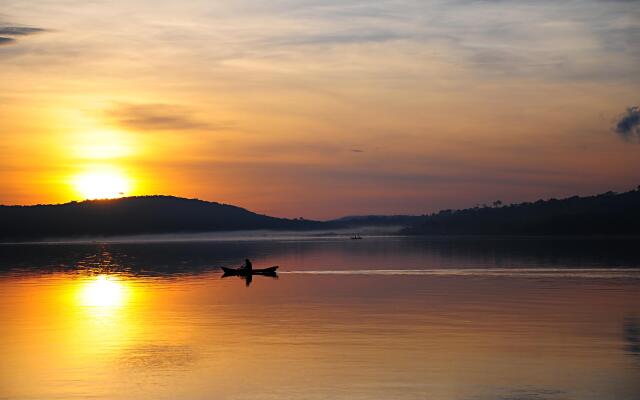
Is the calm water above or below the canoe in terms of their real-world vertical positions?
below

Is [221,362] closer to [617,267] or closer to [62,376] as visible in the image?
[62,376]

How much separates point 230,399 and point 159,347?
14.0m

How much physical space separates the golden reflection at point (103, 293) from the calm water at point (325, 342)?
0.88 ft

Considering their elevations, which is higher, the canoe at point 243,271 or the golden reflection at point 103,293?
the canoe at point 243,271

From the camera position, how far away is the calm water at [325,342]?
35000 mm

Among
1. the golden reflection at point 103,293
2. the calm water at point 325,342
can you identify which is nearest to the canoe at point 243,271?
the golden reflection at point 103,293

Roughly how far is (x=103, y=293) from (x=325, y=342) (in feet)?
144

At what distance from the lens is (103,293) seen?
279 ft

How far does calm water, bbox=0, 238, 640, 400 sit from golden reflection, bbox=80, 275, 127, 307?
267 mm

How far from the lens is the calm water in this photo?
35.0 meters

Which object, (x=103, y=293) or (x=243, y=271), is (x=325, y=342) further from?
(x=243, y=271)

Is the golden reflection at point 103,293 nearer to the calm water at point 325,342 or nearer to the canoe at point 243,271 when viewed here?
the calm water at point 325,342

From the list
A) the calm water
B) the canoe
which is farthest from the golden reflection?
the canoe

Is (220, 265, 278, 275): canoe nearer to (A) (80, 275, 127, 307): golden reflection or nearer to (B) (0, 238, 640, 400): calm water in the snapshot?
(A) (80, 275, 127, 307): golden reflection
